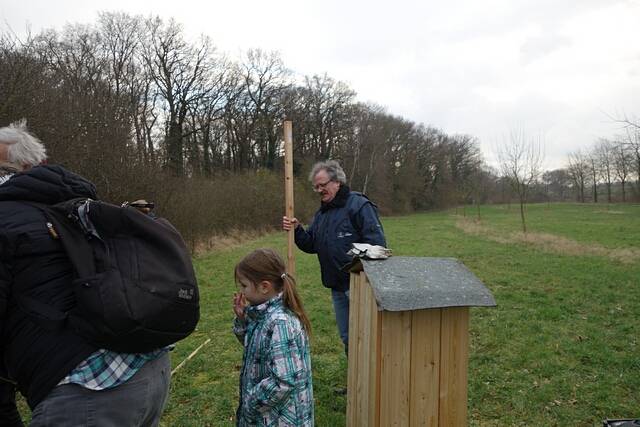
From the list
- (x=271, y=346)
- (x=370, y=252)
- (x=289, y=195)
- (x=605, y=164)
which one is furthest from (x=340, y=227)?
(x=605, y=164)

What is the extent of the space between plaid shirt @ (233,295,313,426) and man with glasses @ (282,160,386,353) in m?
1.49

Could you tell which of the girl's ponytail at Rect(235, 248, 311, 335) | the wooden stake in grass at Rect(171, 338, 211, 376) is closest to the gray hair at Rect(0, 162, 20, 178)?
the girl's ponytail at Rect(235, 248, 311, 335)

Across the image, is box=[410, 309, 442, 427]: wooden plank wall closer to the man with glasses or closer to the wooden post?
the man with glasses

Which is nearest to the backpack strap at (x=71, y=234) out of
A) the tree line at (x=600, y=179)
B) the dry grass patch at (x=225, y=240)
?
the dry grass patch at (x=225, y=240)

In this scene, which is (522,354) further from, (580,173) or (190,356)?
(580,173)

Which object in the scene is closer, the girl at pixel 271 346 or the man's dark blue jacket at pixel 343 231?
the girl at pixel 271 346

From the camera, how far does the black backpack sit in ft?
5.14

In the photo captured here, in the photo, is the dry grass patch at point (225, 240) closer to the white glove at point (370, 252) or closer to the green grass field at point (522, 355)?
the green grass field at point (522, 355)

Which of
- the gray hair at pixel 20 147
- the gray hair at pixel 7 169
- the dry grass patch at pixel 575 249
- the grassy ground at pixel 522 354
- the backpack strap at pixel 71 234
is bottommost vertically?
the grassy ground at pixel 522 354

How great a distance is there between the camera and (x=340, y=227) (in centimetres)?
378

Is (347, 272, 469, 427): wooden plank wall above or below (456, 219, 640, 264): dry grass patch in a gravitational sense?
above

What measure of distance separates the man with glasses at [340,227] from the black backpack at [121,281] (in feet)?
6.92

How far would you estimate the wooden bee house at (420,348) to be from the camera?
2.42m

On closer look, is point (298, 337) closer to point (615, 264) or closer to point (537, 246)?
point (615, 264)
